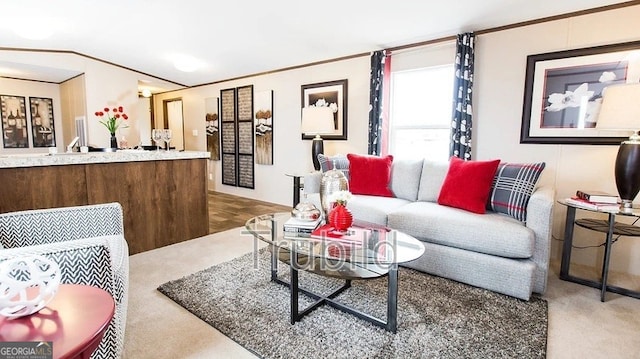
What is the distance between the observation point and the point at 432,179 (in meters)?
3.16

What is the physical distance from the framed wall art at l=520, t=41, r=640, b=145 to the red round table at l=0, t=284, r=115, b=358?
3.47 meters

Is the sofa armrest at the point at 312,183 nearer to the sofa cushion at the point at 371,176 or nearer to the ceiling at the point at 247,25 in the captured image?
the sofa cushion at the point at 371,176

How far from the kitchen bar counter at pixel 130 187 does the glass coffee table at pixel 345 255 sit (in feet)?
4.45

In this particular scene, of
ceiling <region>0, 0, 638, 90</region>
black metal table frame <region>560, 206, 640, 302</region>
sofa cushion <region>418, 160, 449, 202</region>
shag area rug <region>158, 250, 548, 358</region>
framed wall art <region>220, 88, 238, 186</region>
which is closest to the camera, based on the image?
shag area rug <region>158, 250, 548, 358</region>

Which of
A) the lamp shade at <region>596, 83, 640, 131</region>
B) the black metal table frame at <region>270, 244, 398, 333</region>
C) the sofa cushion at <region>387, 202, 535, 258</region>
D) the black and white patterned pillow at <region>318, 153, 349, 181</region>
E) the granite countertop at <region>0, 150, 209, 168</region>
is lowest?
the black metal table frame at <region>270, 244, 398, 333</region>

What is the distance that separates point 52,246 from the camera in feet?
3.98

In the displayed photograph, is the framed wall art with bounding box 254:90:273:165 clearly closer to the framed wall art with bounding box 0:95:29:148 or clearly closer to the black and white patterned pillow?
the black and white patterned pillow

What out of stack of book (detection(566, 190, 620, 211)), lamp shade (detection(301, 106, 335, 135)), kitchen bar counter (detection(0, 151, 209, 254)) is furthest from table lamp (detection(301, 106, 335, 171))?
stack of book (detection(566, 190, 620, 211))

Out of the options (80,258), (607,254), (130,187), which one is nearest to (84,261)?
(80,258)

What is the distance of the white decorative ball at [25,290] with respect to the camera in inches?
35.1

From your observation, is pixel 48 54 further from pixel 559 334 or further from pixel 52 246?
pixel 559 334

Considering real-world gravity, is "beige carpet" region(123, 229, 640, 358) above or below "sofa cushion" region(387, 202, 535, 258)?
below

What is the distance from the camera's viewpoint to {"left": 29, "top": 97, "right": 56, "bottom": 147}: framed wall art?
6.27 meters

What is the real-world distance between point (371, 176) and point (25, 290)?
111 inches
